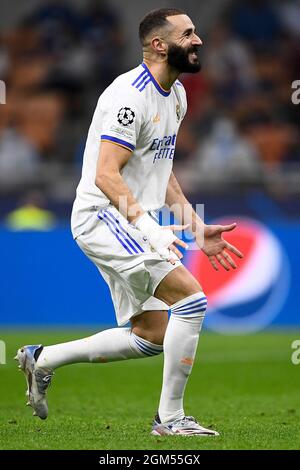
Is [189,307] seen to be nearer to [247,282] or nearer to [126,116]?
[126,116]

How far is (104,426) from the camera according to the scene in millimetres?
6254

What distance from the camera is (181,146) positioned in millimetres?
16359

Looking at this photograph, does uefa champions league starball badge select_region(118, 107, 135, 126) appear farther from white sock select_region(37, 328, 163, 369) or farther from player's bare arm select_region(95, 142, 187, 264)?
white sock select_region(37, 328, 163, 369)

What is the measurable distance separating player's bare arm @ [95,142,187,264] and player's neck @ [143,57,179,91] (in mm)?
601

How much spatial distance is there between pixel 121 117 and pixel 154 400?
9.82 ft

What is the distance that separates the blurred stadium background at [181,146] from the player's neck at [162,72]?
643 centimetres

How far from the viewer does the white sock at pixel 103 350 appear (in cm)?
622

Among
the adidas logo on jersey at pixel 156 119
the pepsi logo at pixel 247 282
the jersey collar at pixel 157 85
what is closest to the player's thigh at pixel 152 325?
the adidas logo on jersey at pixel 156 119

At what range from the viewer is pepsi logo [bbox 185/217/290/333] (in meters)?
12.5

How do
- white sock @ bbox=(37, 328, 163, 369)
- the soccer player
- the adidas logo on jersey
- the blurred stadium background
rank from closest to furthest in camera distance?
the soccer player, the adidas logo on jersey, white sock @ bbox=(37, 328, 163, 369), the blurred stadium background

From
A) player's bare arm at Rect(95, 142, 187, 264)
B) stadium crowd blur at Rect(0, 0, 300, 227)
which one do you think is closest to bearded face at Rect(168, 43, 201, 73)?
player's bare arm at Rect(95, 142, 187, 264)

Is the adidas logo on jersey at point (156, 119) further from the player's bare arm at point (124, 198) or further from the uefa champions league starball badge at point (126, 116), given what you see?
the player's bare arm at point (124, 198)

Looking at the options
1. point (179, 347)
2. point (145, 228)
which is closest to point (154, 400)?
point (179, 347)

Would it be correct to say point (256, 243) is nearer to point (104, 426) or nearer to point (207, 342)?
point (207, 342)
